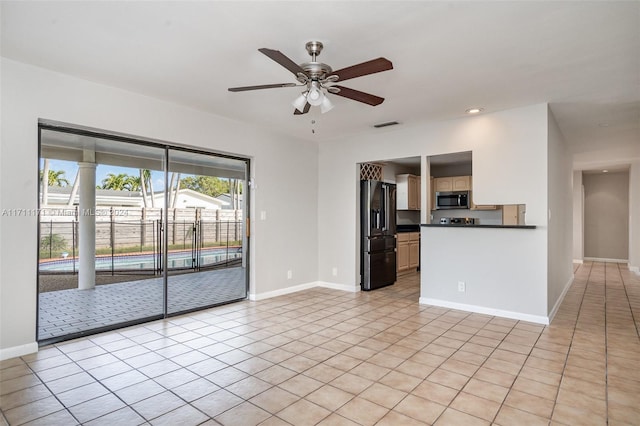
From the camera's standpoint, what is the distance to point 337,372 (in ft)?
8.81

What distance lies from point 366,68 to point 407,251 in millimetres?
5506

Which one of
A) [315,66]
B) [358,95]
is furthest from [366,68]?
[358,95]

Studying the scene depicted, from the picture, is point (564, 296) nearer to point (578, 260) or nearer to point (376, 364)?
point (376, 364)

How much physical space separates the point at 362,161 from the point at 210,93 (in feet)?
8.78

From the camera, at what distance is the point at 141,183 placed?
4031 millimetres

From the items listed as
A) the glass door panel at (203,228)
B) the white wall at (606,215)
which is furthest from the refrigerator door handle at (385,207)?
the white wall at (606,215)

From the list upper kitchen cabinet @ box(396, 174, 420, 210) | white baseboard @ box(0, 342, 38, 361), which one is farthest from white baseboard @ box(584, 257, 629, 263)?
white baseboard @ box(0, 342, 38, 361)

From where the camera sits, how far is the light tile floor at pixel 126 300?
11.7 feet

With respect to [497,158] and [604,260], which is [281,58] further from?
[604,260]

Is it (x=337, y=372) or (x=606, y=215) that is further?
(x=606, y=215)

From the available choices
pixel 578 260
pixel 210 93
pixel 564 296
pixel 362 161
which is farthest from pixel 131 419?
pixel 578 260

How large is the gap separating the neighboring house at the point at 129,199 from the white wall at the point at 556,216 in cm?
413

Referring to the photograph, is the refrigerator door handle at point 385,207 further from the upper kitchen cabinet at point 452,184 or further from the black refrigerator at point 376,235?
the upper kitchen cabinet at point 452,184

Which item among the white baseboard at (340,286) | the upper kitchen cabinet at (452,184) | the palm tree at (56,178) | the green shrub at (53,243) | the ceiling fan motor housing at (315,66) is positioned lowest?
the white baseboard at (340,286)
